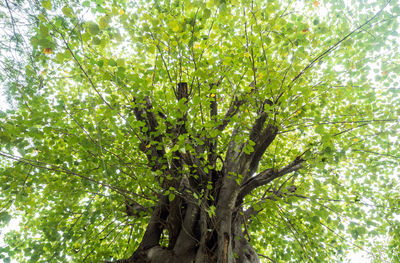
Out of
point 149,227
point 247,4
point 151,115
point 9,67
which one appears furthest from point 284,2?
point 149,227

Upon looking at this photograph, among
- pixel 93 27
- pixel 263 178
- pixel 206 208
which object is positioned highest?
pixel 93 27

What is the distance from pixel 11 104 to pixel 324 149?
433cm

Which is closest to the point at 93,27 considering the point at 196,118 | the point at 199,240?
the point at 196,118

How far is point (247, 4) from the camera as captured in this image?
7.44 feet

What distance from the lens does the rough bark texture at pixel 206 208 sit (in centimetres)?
293

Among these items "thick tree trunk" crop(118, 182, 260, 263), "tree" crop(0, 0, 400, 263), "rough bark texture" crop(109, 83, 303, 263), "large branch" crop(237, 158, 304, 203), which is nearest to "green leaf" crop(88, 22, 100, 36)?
"tree" crop(0, 0, 400, 263)

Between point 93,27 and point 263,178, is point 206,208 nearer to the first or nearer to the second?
point 263,178

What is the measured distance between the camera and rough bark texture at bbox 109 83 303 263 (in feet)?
9.62

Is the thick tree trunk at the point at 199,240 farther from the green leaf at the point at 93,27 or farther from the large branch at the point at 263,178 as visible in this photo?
the green leaf at the point at 93,27

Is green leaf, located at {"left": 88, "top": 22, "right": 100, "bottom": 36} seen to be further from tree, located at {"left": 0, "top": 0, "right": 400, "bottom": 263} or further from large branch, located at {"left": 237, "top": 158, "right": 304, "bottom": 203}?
large branch, located at {"left": 237, "top": 158, "right": 304, "bottom": 203}

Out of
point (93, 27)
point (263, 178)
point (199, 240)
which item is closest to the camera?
point (93, 27)

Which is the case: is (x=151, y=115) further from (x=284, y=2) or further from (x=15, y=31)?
(x=284, y=2)

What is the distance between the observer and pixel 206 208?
3223mm

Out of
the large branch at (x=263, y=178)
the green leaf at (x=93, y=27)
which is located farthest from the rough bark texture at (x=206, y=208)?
the green leaf at (x=93, y=27)
